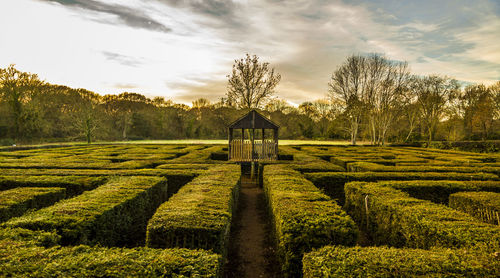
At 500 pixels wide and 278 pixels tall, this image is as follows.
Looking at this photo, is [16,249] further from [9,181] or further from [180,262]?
[9,181]

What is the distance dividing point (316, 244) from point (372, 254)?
3.19 feet

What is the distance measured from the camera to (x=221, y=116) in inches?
2127

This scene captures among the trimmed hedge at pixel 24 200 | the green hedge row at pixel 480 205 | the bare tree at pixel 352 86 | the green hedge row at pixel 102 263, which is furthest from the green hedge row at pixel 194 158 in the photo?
the bare tree at pixel 352 86

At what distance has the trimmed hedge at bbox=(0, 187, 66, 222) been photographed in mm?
5344

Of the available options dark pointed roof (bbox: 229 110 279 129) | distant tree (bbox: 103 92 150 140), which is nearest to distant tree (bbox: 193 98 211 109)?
distant tree (bbox: 103 92 150 140)

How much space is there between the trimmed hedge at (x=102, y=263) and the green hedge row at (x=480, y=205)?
21.5ft

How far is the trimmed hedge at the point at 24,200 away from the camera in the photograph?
5344mm

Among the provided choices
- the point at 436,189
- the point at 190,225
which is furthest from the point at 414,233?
the point at 436,189

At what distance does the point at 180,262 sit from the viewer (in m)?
3.02

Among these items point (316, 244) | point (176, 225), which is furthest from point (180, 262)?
point (316, 244)

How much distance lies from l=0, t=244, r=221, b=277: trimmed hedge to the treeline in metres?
29.2

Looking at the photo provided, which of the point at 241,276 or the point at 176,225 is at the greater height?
the point at 176,225

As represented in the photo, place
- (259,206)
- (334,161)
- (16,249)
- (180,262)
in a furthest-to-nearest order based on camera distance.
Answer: (334,161), (259,206), (16,249), (180,262)

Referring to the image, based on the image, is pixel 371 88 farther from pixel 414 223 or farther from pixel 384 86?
pixel 414 223
